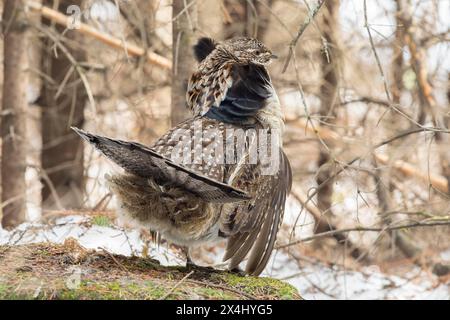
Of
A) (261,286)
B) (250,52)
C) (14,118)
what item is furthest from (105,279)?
(14,118)

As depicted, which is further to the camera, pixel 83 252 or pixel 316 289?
pixel 316 289

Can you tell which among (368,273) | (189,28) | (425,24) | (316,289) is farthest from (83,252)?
(425,24)

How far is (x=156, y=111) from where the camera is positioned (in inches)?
398

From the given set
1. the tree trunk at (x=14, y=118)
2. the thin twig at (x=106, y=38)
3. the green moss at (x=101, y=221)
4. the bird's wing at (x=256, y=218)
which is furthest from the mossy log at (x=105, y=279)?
the thin twig at (x=106, y=38)

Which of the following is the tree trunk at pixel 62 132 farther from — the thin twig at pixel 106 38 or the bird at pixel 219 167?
the bird at pixel 219 167

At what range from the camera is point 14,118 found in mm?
7641

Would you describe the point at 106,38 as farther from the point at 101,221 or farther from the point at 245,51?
the point at 245,51

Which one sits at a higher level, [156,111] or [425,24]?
[425,24]

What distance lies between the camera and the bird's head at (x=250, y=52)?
521 centimetres

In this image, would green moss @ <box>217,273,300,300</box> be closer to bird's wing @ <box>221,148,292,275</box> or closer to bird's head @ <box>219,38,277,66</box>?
bird's wing @ <box>221,148,292,275</box>

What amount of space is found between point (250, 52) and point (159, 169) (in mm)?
1534
